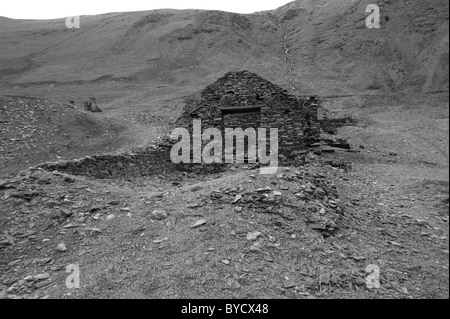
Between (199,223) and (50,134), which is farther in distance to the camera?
(50,134)

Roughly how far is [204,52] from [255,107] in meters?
41.7

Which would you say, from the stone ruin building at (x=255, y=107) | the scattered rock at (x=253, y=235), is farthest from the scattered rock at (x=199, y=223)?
the stone ruin building at (x=255, y=107)

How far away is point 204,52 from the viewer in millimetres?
51531

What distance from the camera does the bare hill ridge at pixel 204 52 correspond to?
3794 centimetres

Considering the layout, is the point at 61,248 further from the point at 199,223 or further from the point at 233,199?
the point at 233,199
